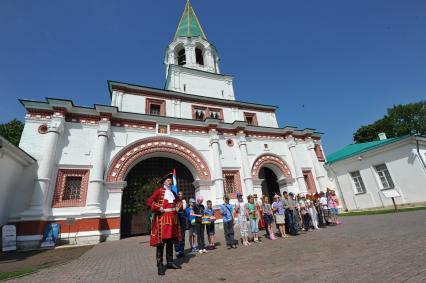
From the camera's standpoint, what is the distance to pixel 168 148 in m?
13.6

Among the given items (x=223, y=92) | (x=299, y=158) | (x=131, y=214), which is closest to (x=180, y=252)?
(x=131, y=214)

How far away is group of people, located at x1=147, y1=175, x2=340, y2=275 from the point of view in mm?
4547

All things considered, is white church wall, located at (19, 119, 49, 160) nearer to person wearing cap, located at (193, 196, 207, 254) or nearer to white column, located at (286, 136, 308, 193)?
person wearing cap, located at (193, 196, 207, 254)

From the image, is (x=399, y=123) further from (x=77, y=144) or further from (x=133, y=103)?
(x=77, y=144)

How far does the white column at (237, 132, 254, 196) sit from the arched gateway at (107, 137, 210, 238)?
2.75 metres

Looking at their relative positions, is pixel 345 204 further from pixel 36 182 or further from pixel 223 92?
pixel 36 182

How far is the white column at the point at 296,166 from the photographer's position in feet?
52.9

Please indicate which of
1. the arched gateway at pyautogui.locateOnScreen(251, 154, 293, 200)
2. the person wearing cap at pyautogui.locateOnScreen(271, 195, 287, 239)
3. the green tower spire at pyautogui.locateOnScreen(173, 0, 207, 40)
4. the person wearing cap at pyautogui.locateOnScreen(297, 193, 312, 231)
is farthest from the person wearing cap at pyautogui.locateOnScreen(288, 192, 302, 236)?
the green tower spire at pyautogui.locateOnScreen(173, 0, 207, 40)

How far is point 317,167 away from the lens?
57.2 feet

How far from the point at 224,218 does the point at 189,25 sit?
23.1 m

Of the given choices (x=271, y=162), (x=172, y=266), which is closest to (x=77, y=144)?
(x=172, y=266)

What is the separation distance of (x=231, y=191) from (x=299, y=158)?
7.15 meters

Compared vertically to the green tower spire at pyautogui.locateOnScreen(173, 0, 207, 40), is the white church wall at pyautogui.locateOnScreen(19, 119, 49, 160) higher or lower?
lower

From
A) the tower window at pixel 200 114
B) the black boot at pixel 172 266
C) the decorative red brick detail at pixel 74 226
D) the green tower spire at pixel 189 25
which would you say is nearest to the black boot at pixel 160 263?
the black boot at pixel 172 266
